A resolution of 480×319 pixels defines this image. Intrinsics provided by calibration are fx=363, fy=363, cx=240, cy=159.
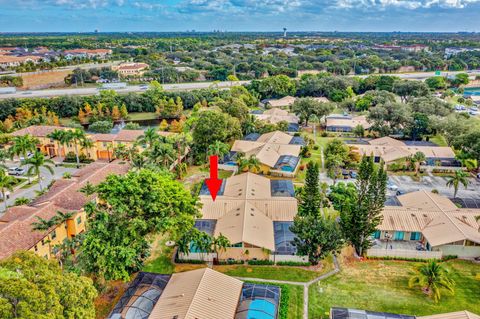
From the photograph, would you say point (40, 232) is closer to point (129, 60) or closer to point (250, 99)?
point (250, 99)

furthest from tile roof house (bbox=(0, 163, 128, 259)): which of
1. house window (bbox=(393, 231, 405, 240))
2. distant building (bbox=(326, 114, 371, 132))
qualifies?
distant building (bbox=(326, 114, 371, 132))

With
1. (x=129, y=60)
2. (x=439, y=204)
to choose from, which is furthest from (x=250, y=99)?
(x=129, y=60)

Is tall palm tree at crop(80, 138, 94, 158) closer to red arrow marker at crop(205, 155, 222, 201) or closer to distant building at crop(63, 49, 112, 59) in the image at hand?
red arrow marker at crop(205, 155, 222, 201)

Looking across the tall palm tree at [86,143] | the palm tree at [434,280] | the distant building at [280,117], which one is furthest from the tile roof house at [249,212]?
the distant building at [280,117]

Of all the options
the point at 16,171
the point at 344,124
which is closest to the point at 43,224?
the point at 16,171

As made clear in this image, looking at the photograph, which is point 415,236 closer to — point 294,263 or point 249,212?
point 294,263
